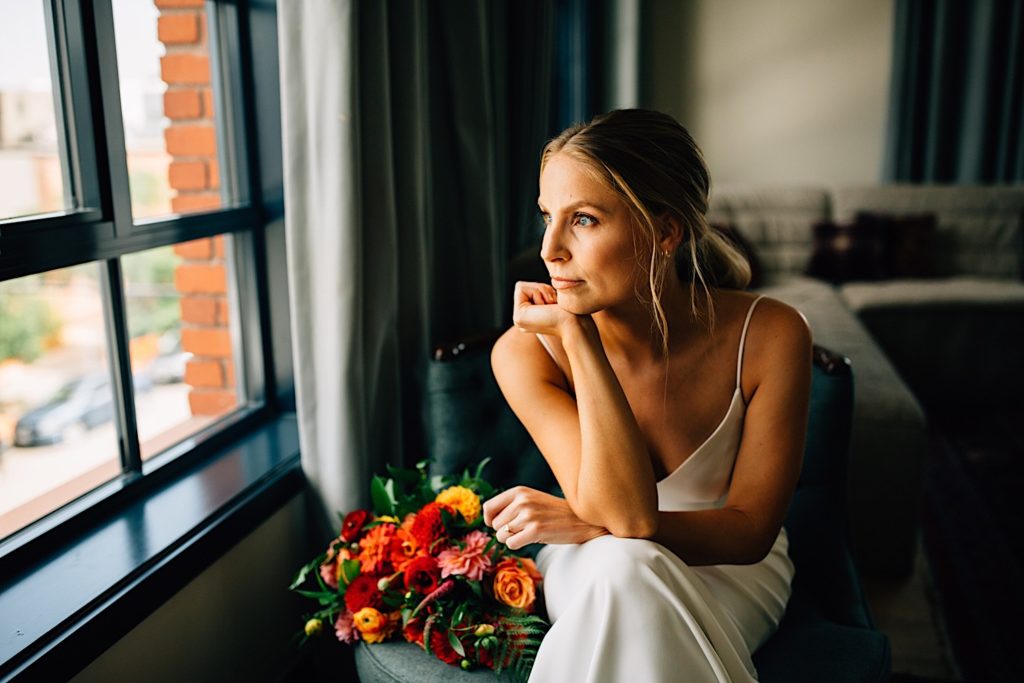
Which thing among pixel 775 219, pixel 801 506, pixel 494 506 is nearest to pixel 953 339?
pixel 775 219

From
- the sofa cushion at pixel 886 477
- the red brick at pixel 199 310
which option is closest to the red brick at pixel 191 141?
the red brick at pixel 199 310

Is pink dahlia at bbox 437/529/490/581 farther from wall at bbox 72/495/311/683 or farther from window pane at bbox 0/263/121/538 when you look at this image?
window pane at bbox 0/263/121/538

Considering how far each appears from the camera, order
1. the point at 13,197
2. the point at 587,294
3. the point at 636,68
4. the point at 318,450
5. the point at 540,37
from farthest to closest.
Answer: the point at 636,68, the point at 540,37, the point at 318,450, the point at 587,294, the point at 13,197

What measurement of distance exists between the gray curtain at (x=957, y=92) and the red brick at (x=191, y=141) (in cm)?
450

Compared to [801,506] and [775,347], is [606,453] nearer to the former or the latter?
[775,347]

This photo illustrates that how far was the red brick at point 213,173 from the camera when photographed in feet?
6.04

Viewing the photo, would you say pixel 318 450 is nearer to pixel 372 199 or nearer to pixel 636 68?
pixel 372 199

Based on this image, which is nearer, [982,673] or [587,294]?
[587,294]

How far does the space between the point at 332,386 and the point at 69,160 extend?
0.60 metres

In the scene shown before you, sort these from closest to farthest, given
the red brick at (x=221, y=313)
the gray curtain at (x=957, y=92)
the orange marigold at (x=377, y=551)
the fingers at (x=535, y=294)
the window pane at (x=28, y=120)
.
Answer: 1. the window pane at (x=28, y=120)
2. the orange marigold at (x=377, y=551)
3. the fingers at (x=535, y=294)
4. the red brick at (x=221, y=313)
5. the gray curtain at (x=957, y=92)

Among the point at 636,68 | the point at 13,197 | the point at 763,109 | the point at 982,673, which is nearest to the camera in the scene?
the point at 13,197

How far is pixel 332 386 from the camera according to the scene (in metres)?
1.66

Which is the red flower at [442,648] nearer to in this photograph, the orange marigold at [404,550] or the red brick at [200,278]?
the orange marigold at [404,550]

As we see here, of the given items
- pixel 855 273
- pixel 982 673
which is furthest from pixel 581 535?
pixel 855 273
